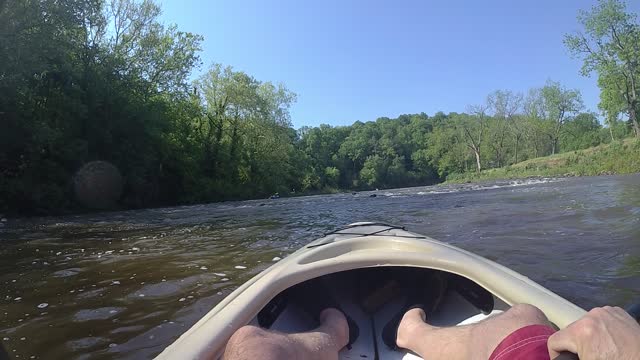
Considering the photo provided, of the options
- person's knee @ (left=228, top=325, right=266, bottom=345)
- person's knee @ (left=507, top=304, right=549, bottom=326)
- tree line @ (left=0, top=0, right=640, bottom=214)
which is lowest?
person's knee @ (left=507, top=304, right=549, bottom=326)

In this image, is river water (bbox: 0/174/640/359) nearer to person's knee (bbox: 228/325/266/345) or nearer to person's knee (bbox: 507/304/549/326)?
person's knee (bbox: 228/325/266/345)

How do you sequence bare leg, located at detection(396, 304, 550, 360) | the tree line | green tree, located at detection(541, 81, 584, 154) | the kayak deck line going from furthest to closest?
green tree, located at detection(541, 81, 584, 154) < the tree line < the kayak deck line < bare leg, located at detection(396, 304, 550, 360)

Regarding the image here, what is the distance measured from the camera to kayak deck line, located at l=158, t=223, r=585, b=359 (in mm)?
1518

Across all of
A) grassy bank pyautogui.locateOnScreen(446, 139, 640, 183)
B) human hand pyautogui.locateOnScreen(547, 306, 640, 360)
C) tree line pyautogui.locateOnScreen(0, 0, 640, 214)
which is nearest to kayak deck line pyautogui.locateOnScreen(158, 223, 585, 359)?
human hand pyautogui.locateOnScreen(547, 306, 640, 360)

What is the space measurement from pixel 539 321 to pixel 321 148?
76.7 meters

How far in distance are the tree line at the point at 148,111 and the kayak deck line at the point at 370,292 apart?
55.6 ft

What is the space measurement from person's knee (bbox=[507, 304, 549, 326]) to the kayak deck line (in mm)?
42

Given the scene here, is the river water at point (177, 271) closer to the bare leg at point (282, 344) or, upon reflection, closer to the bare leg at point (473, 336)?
the bare leg at point (282, 344)

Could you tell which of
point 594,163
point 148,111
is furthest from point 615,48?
point 148,111

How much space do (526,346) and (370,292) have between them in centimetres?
150

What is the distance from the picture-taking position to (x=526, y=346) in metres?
1.16

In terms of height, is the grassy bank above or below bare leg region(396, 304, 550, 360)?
above

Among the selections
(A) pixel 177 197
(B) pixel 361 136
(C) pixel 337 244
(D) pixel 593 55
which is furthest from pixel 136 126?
(B) pixel 361 136

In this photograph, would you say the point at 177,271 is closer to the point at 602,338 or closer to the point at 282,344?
the point at 282,344
